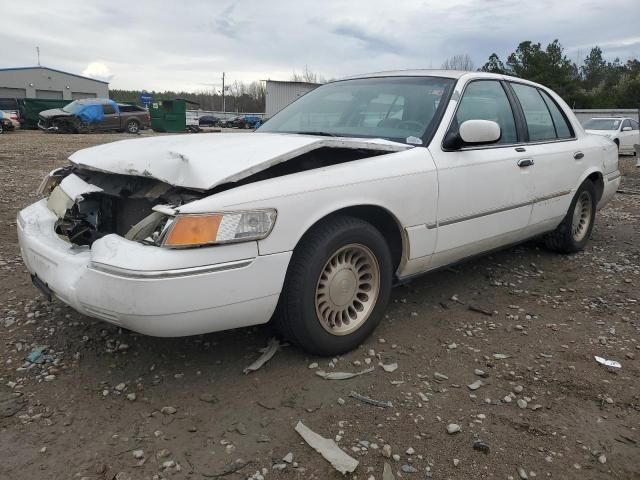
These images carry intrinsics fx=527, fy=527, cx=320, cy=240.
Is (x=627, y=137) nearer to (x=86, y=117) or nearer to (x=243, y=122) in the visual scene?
(x=86, y=117)

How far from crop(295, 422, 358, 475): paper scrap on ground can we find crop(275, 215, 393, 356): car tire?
55cm

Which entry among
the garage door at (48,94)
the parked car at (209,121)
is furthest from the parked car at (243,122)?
the garage door at (48,94)

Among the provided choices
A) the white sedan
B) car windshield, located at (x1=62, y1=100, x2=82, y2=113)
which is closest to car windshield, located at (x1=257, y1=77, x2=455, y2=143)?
the white sedan

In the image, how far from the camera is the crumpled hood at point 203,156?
2.47 m

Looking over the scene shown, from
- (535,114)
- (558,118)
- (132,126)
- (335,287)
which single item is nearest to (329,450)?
(335,287)

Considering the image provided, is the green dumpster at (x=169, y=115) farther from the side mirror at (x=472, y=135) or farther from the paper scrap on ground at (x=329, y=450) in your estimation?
the paper scrap on ground at (x=329, y=450)

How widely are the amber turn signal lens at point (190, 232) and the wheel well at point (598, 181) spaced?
4.16 meters

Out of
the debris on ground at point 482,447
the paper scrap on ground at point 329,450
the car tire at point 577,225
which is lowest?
the paper scrap on ground at point 329,450

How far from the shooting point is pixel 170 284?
226cm

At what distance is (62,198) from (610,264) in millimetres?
4631

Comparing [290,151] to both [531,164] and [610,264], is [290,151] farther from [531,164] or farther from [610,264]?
[610,264]

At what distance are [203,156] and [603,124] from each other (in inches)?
723

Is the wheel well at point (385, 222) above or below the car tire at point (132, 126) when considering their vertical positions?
above

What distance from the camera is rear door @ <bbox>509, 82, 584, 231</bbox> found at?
13.8 feet
